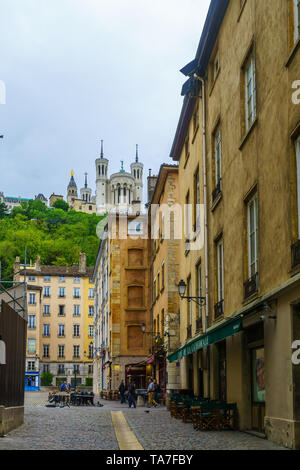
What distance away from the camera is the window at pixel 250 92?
573 inches

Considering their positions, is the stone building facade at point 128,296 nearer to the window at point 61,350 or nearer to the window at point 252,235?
the window at point 252,235

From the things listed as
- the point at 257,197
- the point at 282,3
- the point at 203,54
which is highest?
the point at 203,54

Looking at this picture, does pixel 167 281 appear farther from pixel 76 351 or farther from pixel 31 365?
pixel 76 351

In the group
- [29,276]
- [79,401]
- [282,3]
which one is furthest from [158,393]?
[29,276]

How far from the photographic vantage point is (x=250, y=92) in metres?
15.0

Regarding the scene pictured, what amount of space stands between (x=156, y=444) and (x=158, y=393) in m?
23.1

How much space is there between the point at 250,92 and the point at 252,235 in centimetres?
320

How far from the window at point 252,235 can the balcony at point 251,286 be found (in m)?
0.09

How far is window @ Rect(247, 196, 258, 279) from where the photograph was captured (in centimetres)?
1414

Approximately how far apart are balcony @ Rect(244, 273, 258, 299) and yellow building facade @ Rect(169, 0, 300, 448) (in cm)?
2

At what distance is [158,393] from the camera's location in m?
35.0

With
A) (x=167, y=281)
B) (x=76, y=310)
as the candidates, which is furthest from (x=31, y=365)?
(x=167, y=281)
